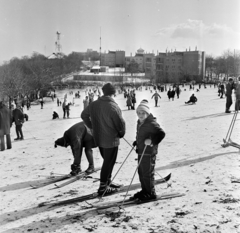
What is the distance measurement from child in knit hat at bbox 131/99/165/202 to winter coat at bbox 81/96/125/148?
0.36m

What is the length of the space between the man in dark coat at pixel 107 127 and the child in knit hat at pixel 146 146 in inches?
14.8

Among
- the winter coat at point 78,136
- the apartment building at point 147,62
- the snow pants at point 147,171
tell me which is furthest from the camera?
the apartment building at point 147,62

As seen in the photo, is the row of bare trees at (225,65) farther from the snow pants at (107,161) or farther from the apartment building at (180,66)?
the snow pants at (107,161)

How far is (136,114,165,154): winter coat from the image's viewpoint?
414 centimetres

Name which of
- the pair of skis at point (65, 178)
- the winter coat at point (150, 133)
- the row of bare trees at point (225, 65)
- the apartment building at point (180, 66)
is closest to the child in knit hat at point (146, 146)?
the winter coat at point (150, 133)

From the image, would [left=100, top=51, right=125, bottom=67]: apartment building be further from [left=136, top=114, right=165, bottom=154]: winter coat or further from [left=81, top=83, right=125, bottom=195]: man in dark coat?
[left=136, top=114, right=165, bottom=154]: winter coat

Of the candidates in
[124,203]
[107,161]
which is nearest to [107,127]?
[107,161]

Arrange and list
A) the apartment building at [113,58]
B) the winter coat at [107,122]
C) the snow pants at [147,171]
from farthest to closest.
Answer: the apartment building at [113,58] → the winter coat at [107,122] → the snow pants at [147,171]

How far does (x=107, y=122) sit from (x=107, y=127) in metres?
0.08

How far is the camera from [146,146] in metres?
4.21

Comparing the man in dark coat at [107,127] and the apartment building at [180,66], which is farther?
the apartment building at [180,66]

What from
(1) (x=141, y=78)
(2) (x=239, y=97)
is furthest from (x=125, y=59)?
(2) (x=239, y=97)

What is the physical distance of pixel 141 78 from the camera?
115250 millimetres

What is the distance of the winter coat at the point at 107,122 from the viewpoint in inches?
178
